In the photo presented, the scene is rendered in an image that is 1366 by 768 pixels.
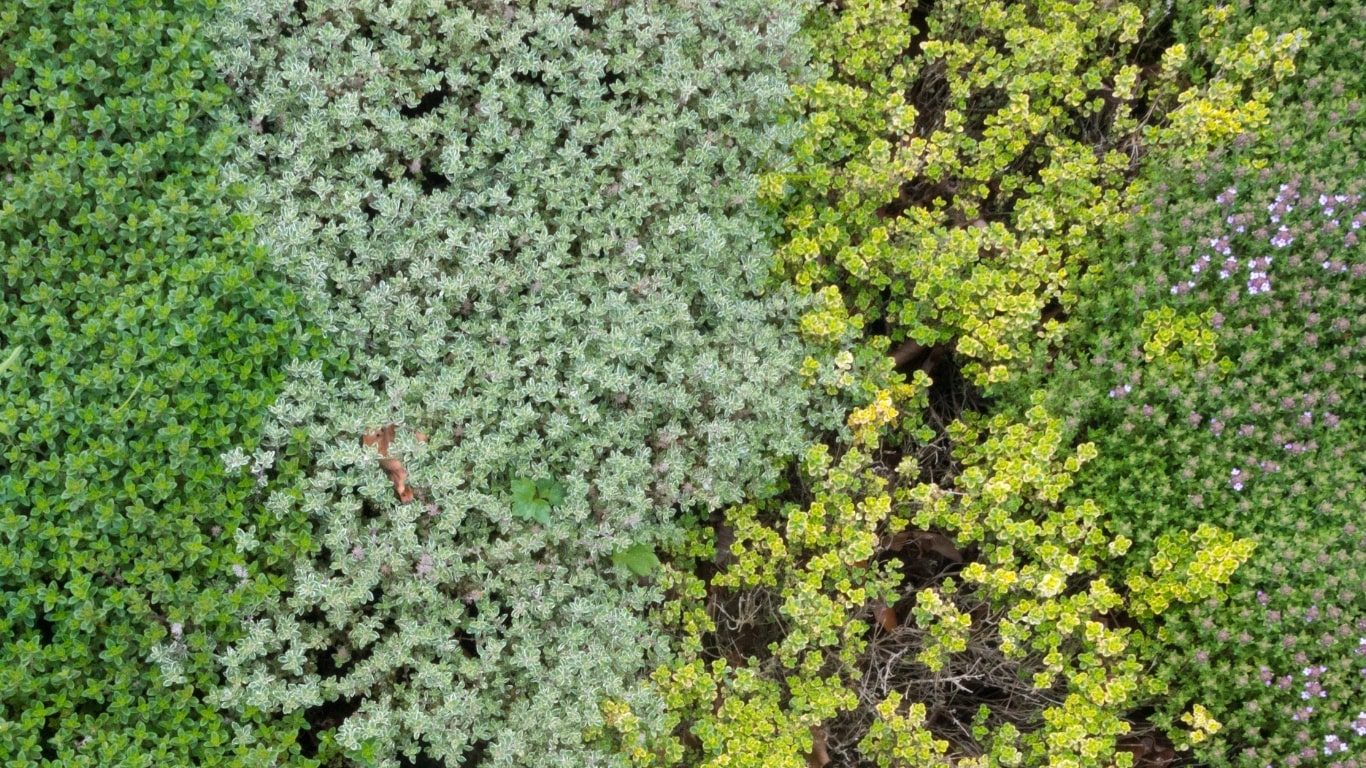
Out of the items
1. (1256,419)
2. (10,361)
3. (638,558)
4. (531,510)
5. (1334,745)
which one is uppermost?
(1256,419)

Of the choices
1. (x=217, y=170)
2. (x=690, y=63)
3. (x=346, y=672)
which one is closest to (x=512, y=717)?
(x=346, y=672)

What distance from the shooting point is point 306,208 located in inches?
119

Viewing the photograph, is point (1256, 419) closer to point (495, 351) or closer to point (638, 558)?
point (638, 558)

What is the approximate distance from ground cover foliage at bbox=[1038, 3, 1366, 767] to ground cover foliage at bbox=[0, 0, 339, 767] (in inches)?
103

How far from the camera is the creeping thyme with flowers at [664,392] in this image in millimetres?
2703

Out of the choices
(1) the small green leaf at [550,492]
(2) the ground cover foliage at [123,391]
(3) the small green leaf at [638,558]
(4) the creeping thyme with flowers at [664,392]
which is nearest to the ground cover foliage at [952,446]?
(4) the creeping thyme with flowers at [664,392]

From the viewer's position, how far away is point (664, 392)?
3.18 metres

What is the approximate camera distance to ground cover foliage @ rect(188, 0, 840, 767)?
9.50ft

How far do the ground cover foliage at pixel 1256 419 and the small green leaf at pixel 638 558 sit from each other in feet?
4.84

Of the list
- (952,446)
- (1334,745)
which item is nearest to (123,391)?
(952,446)

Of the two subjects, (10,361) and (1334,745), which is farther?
(1334,745)

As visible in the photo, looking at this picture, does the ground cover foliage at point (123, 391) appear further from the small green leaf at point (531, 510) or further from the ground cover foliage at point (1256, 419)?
the ground cover foliage at point (1256, 419)

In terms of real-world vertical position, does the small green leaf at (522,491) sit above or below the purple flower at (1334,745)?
below

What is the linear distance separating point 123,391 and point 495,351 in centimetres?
102
